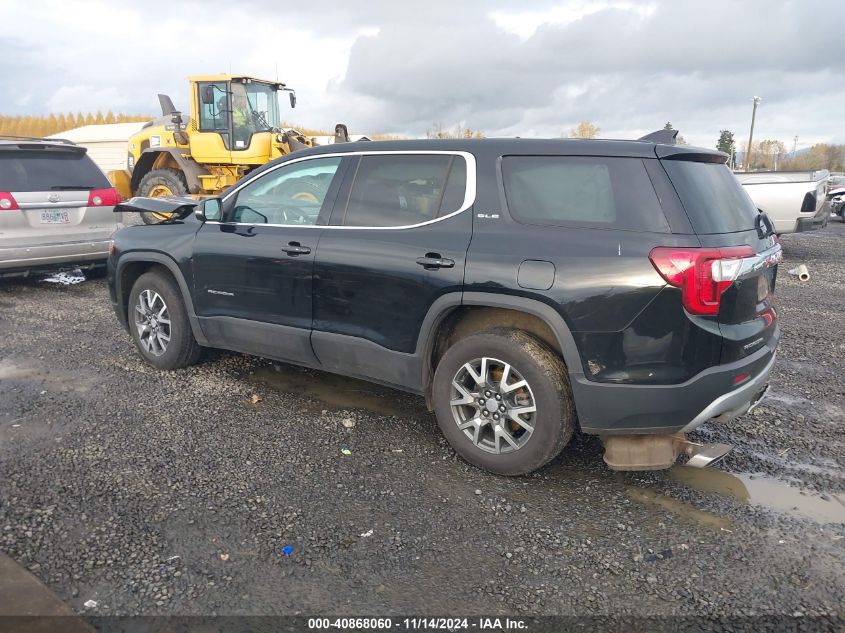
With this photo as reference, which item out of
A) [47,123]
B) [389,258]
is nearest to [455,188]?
[389,258]

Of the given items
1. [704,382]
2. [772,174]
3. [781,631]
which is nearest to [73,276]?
[704,382]

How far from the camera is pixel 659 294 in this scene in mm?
3064

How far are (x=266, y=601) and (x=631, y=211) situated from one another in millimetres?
2443

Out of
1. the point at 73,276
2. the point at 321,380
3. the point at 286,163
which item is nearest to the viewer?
the point at 286,163

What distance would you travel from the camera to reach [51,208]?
7754 mm

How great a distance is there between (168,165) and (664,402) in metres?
13.2

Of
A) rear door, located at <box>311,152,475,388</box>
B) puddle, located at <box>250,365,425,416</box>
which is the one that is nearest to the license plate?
puddle, located at <box>250,365,425,416</box>

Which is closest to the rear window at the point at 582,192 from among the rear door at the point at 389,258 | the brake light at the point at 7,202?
the rear door at the point at 389,258

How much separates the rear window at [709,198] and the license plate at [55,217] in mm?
7237

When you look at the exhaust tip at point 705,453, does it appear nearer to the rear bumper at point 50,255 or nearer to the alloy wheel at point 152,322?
the alloy wheel at point 152,322

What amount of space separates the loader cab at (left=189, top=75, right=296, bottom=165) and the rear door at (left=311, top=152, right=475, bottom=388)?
946 cm

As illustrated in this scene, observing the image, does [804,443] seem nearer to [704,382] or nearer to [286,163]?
[704,382]

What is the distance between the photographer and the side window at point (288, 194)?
4.36 metres

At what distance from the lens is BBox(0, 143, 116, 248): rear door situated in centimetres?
747
